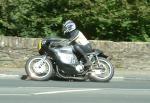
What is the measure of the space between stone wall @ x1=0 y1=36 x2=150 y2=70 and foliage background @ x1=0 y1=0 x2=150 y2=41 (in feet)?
4.83

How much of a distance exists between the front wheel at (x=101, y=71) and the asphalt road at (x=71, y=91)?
25 cm

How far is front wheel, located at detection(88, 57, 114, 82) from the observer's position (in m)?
17.1

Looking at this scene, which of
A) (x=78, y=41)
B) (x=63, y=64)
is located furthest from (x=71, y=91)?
(x=78, y=41)

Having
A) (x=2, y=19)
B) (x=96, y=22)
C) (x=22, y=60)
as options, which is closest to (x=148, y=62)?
(x=96, y=22)

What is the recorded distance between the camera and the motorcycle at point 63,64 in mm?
17078

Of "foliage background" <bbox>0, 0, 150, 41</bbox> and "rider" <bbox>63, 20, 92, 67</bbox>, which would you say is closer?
"rider" <bbox>63, 20, 92, 67</bbox>

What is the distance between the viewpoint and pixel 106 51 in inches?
765

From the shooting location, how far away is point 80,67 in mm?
17188

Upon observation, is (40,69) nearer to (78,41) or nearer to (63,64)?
(63,64)

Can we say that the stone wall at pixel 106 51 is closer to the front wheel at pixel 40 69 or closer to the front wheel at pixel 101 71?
the front wheel at pixel 101 71

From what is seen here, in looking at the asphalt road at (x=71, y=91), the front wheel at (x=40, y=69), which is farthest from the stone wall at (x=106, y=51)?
the front wheel at (x=40, y=69)

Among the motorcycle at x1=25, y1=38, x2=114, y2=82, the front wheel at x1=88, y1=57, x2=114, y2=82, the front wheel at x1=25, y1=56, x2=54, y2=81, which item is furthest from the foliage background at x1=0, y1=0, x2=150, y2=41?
the front wheel at x1=25, y1=56, x2=54, y2=81

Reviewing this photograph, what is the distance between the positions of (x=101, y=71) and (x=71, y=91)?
9.13ft

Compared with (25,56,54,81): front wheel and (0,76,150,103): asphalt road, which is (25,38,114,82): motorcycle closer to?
(25,56,54,81): front wheel
